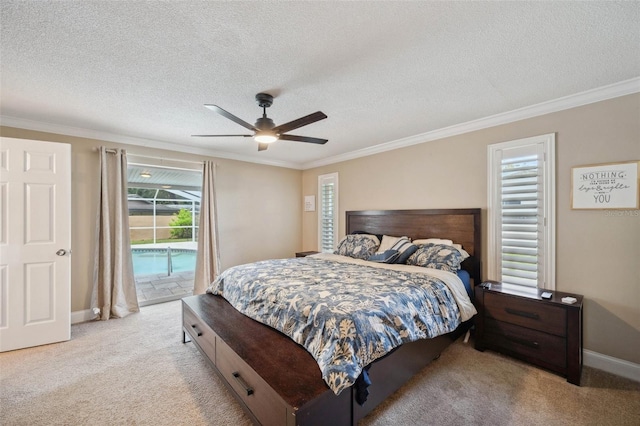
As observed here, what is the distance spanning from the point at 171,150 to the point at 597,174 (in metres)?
5.26

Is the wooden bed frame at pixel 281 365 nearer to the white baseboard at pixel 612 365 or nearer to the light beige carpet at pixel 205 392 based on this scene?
the light beige carpet at pixel 205 392

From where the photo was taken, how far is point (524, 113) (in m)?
2.88

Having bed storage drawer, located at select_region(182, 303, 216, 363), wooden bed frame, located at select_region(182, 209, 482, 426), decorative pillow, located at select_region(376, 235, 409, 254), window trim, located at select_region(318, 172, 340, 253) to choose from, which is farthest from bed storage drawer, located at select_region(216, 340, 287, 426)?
window trim, located at select_region(318, 172, 340, 253)

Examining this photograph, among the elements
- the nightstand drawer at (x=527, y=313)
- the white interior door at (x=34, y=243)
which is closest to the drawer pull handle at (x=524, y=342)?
the nightstand drawer at (x=527, y=313)

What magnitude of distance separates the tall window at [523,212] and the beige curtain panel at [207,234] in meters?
3.96

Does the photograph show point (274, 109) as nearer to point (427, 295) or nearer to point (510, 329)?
point (427, 295)

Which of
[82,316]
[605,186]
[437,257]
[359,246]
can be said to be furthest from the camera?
[359,246]

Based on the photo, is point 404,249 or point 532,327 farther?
point 404,249

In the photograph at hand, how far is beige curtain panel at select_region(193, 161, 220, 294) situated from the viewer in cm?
440

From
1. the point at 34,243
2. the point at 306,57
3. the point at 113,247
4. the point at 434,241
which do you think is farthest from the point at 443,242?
the point at 34,243

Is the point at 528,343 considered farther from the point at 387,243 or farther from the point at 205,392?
the point at 205,392

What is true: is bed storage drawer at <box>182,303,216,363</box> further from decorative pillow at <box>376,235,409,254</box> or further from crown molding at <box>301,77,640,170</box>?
crown molding at <box>301,77,640,170</box>

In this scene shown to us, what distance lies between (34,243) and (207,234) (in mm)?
1972

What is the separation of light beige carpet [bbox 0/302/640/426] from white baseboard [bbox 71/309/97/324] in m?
0.73
